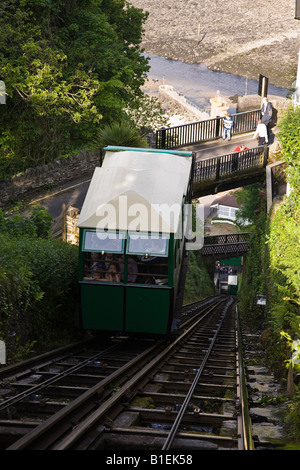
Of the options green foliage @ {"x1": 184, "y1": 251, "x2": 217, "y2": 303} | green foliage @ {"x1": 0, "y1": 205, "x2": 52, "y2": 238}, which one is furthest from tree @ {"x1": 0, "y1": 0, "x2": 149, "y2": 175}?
green foliage @ {"x1": 184, "y1": 251, "x2": 217, "y2": 303}

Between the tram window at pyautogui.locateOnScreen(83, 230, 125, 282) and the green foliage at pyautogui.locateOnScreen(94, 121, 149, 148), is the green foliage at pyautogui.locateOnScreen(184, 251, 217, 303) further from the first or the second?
the tram window at pyautogui.locateOnScreen(83, 230, 125, 282)

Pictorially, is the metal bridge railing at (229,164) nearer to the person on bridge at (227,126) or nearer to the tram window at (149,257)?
the person on bridge at (227,126)

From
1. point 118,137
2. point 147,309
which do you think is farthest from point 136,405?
point 118,137

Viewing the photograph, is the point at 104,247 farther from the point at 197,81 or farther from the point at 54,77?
the point at 197,81

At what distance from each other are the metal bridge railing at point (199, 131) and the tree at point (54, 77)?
9.19 ft

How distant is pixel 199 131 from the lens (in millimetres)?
31438

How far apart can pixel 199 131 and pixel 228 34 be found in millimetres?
64871

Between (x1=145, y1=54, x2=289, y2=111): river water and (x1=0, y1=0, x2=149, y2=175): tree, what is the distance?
57.3m

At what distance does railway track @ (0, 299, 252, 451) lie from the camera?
6.48 metres

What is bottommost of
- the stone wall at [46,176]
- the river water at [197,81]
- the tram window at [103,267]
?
the tram window at [103,267]

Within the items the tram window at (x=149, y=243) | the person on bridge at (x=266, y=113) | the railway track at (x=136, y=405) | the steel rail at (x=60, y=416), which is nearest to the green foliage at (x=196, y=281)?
the person on bridge at (x=266, y=113)

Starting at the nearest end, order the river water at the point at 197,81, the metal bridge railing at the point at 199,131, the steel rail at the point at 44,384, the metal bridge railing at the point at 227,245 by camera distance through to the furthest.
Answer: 1. the steel rail at the point at 44,384
2. the metal bridge railing at the point at 199,131
3. the metal bridge railing at the point at 227,245
4. the river water at the point at 197,81

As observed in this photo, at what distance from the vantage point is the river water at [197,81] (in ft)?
284
